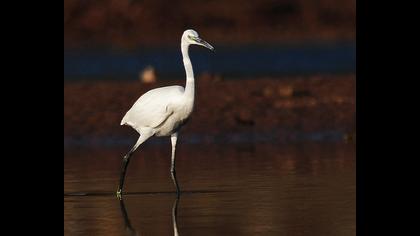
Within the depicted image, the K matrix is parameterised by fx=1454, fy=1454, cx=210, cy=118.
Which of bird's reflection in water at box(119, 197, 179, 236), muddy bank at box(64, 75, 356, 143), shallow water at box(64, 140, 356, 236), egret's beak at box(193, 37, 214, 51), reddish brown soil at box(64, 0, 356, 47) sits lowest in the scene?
bird's reflection in water at box(119, 197, 179, 236)

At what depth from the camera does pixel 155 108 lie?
14969mm

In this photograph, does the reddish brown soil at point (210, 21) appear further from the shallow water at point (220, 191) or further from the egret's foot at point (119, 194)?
the egret's foot at point (119, 194)

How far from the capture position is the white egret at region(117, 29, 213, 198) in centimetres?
1476

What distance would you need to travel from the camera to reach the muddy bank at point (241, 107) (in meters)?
20.9

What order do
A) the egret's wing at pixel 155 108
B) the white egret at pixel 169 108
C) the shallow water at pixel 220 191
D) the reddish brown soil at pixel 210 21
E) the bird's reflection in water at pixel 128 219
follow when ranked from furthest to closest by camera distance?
1. the reddish brown soil at pixel 210 21
2. the egret's wing at pixel 155 108
3. the white egret at pixel 169 108
4. the shallow water at pixel 220 191
5. the bird's reflection in water at pixel 128 219

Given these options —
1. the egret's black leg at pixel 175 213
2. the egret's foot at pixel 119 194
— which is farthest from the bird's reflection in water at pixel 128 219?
the egret's foot at pixel 119 194

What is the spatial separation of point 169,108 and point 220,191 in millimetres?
1204

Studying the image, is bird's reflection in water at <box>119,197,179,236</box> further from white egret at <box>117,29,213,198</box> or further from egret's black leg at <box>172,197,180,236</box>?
white egret at <box>117,29,213,198</box>

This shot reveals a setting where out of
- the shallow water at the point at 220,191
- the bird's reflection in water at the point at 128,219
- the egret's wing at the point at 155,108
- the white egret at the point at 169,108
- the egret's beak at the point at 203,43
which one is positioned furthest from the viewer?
the egret's wing at the point at 155,108

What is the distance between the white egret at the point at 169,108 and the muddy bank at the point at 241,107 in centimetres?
543

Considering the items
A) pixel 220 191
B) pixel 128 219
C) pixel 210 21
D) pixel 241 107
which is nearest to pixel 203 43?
pixel 220 191

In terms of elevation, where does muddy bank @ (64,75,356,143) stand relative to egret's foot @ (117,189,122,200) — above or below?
above

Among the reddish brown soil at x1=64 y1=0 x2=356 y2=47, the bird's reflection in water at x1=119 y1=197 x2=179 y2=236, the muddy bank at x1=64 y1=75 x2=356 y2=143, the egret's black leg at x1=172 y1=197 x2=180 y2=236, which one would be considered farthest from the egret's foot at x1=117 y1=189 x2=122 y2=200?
the reddish brown soil at x1=64 y1=0 x2=356 y2=47

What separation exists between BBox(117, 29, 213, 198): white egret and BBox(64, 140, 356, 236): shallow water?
568 mm
